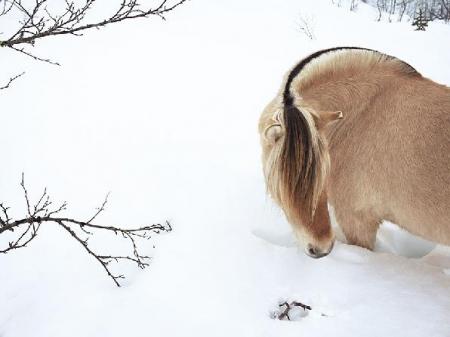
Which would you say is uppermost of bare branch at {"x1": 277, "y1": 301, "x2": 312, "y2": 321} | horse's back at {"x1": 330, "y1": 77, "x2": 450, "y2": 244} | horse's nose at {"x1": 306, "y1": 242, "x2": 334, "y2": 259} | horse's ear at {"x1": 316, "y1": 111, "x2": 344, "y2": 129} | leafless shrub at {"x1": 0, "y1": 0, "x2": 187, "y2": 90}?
leafless shrub at {"x1": 0, "y1": 0, "x2": 187, "y2": 90}

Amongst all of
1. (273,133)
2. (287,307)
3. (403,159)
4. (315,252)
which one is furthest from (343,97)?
(287,307)

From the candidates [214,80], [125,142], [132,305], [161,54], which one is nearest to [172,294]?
[132,305]

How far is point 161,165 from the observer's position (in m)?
3.61

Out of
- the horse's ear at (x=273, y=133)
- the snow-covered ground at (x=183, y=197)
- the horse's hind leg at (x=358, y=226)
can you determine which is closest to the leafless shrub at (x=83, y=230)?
the snow-covered ground at (x=183, y=197)

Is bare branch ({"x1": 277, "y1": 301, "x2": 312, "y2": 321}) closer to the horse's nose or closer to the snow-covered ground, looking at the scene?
the snow-covered ground

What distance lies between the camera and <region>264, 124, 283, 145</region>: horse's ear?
2.10 m

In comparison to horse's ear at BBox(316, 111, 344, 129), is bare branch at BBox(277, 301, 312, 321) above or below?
below

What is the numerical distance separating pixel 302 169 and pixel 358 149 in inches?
23.2

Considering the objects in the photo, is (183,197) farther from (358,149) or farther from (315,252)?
(358,149)

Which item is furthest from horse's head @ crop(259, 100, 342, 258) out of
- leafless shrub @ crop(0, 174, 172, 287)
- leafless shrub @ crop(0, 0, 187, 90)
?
leafless shrub @ crop(0, 0, 187, 90)

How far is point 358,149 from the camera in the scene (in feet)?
8.05

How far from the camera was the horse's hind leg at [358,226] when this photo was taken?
2531 mm

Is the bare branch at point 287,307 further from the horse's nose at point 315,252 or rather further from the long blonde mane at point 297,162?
the long blonde mane at point 297,162

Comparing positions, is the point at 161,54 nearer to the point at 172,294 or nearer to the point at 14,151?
the point at 14,151
